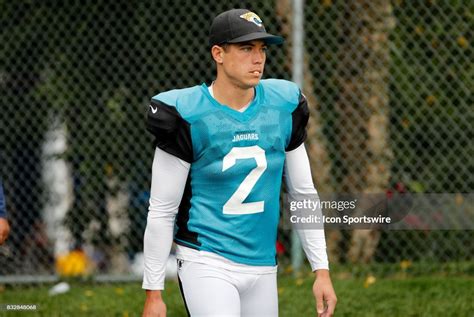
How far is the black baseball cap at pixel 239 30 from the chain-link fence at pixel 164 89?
3.40m

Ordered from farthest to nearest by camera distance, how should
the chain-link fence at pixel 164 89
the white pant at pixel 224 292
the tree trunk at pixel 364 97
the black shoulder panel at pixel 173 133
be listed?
the tree trunk at pixel 364 97
the chain-link fence at pixel 164 89
the black shoulder panel at pixel 173 133
the white pant at pixel 224 292

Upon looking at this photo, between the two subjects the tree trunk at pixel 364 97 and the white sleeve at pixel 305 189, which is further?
the tree trunk at pixel 364 97

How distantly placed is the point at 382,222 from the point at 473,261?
0.72 meters

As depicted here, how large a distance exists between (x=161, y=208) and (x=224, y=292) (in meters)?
0.44

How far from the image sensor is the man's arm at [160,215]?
14.5 ft

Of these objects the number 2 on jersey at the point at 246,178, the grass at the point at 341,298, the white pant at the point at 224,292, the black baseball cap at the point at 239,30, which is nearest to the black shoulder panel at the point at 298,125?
the number 2 on jersey at the point at 246,178

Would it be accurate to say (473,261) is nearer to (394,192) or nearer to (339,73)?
(394,192)

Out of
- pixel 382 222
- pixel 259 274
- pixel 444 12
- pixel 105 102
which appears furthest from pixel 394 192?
pixel 259 274

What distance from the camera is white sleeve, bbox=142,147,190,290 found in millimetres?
4422

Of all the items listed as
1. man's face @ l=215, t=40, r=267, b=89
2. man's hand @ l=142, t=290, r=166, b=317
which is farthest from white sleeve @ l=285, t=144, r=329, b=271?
man's hand @ l=142, t=290, r=166, b=317

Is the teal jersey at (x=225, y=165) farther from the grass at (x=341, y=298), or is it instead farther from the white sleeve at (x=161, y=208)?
the grass at (x=341, y=298)

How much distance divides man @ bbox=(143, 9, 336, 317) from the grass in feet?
8.20

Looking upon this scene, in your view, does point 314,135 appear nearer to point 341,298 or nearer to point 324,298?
point 341,298

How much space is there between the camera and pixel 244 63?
446cm
